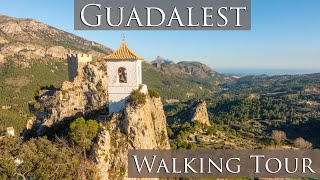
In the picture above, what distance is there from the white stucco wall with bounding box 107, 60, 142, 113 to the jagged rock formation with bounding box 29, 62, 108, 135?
3727mm

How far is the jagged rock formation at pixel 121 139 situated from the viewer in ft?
81.6

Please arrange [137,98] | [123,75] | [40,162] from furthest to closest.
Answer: [123,75] → [137,98] → [40,162]

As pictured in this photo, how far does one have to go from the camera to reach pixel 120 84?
28.1 meters

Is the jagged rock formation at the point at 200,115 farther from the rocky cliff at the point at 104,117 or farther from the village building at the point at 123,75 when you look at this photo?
the village building at the point at 123,75

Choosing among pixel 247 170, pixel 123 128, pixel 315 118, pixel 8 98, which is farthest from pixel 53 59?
pixel 123 128

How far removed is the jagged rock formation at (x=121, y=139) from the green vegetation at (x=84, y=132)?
0.76 m

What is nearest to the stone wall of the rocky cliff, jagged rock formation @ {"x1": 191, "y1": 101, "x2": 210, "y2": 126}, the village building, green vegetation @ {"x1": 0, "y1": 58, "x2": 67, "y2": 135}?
the rocky cliff

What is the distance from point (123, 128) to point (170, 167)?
853cm

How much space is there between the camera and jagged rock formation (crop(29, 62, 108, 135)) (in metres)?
30.9

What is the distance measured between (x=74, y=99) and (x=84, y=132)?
25.3ft

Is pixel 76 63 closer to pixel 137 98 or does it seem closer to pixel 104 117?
pixel 104 117

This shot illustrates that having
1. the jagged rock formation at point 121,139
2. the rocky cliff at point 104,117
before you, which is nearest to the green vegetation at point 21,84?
the rocky cliff at point 104,117

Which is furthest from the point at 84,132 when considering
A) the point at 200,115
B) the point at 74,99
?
the point at 200,115

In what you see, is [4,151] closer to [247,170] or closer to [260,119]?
[247,170]
